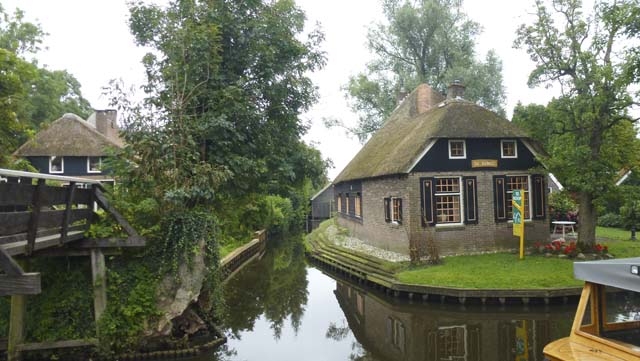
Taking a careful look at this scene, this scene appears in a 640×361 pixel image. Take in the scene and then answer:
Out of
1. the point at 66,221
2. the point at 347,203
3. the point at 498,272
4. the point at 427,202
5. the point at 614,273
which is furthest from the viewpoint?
the point at 347,203

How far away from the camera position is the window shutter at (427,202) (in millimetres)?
15594

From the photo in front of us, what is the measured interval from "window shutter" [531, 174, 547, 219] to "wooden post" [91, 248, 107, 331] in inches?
599

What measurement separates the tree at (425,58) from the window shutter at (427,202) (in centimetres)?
1629

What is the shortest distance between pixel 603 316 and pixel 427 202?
10363 millimetres

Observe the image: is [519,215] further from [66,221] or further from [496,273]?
[66,221]

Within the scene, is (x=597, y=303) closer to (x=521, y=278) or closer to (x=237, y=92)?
(x=521, y=278)

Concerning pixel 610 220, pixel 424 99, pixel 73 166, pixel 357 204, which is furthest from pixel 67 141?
pixel 610 220

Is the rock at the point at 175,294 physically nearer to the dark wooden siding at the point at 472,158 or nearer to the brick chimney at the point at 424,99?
the dark wooden siding at the point at 472,158

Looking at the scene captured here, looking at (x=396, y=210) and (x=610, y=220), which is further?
(x=610, y=220)

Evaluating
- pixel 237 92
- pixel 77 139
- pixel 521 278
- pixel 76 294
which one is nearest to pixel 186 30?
pixel 237 92

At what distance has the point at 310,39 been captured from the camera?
13.5m

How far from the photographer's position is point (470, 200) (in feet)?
52.5

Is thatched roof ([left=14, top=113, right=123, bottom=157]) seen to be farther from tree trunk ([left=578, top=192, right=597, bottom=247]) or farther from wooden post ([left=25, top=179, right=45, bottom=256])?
tree trunk ([left=578, top=192, right=597, bottom=247])

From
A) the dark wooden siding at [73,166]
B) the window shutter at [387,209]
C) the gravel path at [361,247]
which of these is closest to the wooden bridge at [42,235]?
the gravel path at [361,247]
